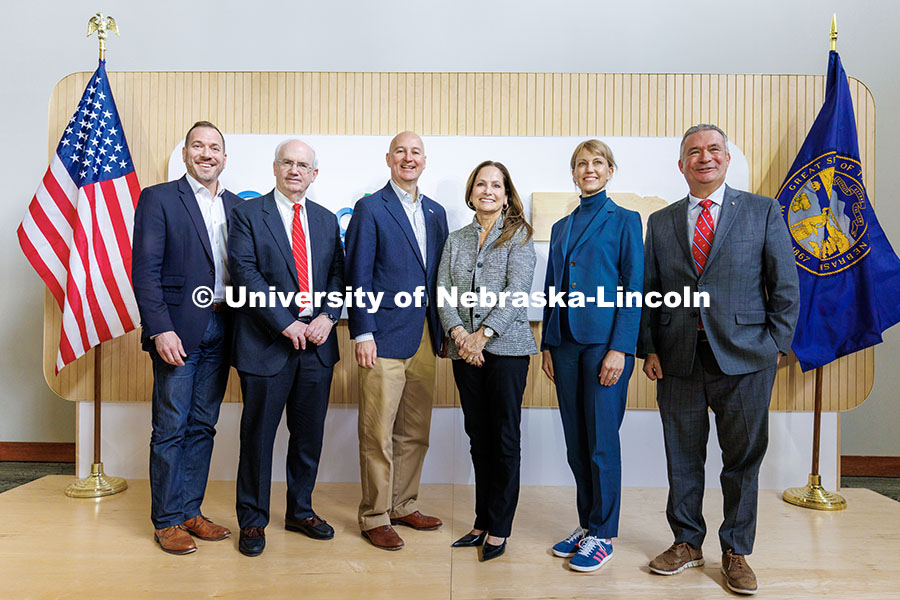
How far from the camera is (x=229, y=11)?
164 inches

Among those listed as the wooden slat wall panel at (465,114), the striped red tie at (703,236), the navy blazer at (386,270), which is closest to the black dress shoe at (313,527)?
the navy blazer at (386,270)

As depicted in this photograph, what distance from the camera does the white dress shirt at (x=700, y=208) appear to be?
231 cm

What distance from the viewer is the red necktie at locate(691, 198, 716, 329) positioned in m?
2.30

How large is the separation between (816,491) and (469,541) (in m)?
2.06

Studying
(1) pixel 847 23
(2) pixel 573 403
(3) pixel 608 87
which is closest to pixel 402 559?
(2) pixel 573 403

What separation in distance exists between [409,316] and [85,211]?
2.05 m

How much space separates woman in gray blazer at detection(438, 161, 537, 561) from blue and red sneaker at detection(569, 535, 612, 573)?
0.97 feet

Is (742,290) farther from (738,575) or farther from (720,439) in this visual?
(738,575)

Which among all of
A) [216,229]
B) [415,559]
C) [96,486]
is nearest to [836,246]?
[415,559]

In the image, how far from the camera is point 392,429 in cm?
272

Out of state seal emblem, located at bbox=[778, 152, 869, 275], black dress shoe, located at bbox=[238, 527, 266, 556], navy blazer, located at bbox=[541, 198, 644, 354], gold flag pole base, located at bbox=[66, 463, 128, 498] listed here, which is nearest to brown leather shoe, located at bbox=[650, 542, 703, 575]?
navy blazer, located at bbox=[541, 198, 644, 354]

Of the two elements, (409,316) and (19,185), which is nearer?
(409,316)

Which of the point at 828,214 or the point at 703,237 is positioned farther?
the point at 828,214

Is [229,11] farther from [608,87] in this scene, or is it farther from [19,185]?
[608,87]
